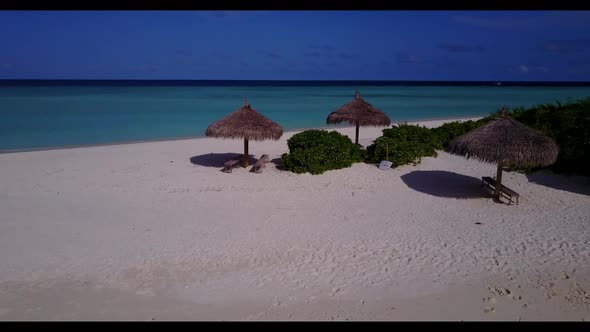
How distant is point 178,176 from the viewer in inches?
445

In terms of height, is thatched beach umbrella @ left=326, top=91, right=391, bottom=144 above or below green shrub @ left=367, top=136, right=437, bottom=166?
above

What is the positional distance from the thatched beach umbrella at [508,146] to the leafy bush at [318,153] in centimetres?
317

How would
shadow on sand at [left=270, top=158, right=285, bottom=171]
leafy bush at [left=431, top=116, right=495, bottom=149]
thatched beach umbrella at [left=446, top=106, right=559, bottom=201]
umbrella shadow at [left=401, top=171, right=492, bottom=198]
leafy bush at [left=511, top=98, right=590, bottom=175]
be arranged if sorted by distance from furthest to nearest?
leafy bush at [left=431, top=116, right=495, bottom=149]
shadow on sand at [left=270, top=158, right=285, bottom=171]
leafy bush at [left=511, top=98, right=590, bottom=175]
umbrella shadow at [left=401, top=171, right=492, bottom=198]
thatched beach umbrella at [left=446, top=106, right=559, bottom=201]

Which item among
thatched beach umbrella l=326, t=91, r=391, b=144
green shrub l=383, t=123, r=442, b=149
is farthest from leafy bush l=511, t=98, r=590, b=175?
thatched beach umbrella l=326, t=91, r=391, b=144

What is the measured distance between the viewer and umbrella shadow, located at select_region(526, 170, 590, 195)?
9904 mm

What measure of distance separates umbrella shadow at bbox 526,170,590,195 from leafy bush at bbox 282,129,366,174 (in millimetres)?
4393

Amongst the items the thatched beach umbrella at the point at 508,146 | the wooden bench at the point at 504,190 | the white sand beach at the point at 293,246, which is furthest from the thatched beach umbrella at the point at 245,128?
the wooden bench at the point at 504,190

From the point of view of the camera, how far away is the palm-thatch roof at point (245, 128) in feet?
36.4

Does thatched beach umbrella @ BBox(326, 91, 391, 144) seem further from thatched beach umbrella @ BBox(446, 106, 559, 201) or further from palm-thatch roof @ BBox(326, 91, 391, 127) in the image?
thatched beach umbrella @ BBox(446, 106, 559, 201)

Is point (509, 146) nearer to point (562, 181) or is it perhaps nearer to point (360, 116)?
point (562, 181)

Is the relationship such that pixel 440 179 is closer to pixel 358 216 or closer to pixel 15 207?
pixel 358 216

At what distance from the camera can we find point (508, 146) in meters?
8.47

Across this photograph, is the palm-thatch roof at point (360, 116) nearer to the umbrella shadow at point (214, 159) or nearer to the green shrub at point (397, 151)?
the green shrub at point (397, 151)

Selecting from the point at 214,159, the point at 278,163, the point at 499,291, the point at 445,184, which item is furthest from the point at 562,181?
the point at 214,159
